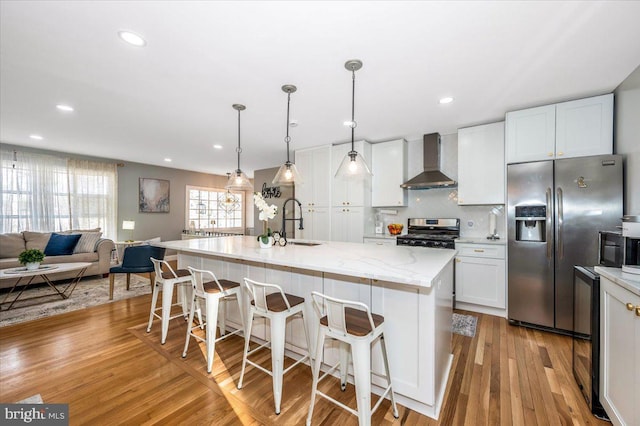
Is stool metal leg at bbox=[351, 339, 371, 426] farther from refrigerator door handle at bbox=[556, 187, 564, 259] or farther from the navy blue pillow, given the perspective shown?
the navy blue pillow

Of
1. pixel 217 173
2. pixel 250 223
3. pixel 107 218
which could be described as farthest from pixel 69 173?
pixel 250 223

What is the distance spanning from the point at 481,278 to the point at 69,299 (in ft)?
18.8

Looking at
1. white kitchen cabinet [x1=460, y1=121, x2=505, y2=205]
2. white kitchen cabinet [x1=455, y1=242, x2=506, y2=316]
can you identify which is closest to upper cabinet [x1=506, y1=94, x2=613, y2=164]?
white kitchen cabinet [x1=460, y1=121, x2=505, y2=205]

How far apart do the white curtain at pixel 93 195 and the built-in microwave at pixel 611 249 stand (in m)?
7.89

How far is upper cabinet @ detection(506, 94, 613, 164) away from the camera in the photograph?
266 cm

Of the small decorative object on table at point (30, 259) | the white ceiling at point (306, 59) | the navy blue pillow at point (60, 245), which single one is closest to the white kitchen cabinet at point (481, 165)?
the white ceiling at point (306, 59)

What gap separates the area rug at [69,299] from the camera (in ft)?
11.0

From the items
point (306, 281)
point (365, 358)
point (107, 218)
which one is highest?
point (107, 218)

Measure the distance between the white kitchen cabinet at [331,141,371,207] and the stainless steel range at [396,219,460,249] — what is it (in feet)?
2.74

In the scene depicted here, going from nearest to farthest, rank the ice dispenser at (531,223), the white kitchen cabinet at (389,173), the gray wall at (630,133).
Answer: the gray wall at (630,133) → the ice dispenser at (531,223) → the white kitchen cabinet at (389,173)

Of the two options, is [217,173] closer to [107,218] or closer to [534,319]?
[107,218]

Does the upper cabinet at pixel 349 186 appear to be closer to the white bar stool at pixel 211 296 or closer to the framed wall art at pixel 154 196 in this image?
the white bar stool at pixel 211 296

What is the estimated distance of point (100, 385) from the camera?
1982 millimetres

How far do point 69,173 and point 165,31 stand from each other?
548 centimetres
